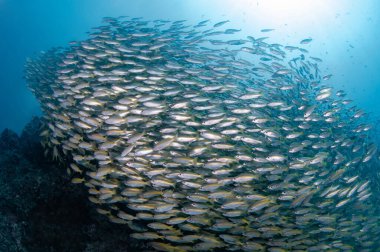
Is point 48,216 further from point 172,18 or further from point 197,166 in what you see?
point 172,18

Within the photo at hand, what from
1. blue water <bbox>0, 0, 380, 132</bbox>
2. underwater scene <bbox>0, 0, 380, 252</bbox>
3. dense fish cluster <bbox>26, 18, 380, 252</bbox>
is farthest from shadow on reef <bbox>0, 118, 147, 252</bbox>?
blue water <bbox>0, 0, 380, 132</bbox>

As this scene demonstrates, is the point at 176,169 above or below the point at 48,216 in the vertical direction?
above

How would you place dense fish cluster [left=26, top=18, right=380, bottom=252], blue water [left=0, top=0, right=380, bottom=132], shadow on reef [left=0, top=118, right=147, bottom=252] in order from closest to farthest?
dense fish cluster [left=26, top=18, right=380, bottom=252] < shadow on reef [left=0, top=118, right=147, bottom=252] < blue water [left=0, top=0, right=380, bottom=132]

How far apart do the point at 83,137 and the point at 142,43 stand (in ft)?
11.9

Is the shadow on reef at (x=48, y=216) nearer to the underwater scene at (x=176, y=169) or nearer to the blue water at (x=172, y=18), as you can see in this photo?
the underwater scene at (x=176, y=169)

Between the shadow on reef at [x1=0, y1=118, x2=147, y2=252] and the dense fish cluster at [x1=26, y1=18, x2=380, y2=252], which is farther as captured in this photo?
the shadow on reef at [x1=0, y1=118, x2=147, y2=252]

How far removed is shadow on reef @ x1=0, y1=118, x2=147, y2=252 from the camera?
22.1ft

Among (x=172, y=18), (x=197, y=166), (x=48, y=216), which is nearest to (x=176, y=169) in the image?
(x=197, y=166)

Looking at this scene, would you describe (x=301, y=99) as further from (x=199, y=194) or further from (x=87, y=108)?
(x=87, y=108)

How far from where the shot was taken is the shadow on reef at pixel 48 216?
22.1ft

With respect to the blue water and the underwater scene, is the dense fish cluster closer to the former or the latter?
the underwater scene

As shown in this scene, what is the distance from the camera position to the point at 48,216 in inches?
282

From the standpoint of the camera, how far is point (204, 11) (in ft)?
219

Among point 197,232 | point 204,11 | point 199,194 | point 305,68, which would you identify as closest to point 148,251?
point 197,232
